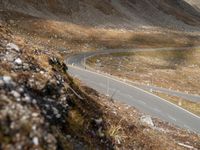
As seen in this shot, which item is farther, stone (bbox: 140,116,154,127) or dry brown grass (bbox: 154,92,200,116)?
dry brown grass (bbox: 154,92,200,116)

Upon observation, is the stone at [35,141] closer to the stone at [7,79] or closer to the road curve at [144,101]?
the stone at [7,79]

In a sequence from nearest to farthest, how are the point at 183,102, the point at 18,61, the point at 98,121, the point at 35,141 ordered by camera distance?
the point at 35,141, the point at 18,61, the point at 98,121, the point at 183,102

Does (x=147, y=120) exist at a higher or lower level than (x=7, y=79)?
lower

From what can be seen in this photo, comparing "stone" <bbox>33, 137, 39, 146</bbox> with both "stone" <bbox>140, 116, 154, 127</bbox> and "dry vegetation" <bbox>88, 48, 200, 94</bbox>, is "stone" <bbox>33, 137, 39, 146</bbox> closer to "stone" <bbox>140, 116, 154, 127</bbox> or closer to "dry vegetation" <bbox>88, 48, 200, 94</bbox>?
"stone" <bbox>140, 116, 154, 127</bbox>

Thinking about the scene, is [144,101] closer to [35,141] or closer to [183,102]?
[183,102]

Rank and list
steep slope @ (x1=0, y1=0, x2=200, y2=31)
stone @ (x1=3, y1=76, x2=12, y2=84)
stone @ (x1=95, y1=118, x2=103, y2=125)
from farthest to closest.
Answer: steep slope @ (x1=0, y1=0, x2=200, y2=31), stone @ (x1=95, y1=118, x2=103, y2=125), stone @ (x1=3, y1=76, x2=12, y2=84)

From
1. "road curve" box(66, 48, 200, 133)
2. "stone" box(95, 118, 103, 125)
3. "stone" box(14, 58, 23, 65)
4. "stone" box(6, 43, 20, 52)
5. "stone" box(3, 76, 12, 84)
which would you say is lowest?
"road curve" box(66, 48, 200, 133)

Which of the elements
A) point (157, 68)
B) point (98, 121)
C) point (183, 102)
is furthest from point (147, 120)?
point (157, 68)

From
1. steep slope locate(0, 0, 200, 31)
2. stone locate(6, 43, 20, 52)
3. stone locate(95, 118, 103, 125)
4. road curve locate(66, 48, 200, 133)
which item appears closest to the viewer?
stone locate(6, 43, 20, 52)

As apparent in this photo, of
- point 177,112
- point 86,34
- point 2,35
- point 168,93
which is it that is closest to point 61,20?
point 86,34

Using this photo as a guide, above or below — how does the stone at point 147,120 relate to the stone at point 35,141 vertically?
below

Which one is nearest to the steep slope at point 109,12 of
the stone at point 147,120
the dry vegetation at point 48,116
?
the stone at point 147,120

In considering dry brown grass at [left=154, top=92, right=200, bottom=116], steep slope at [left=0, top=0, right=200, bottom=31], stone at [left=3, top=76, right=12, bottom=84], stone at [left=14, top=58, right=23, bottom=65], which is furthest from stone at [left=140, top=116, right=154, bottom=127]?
steep slope at [left=0, top=0, right=200, bottom=31]

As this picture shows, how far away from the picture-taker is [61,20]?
4510 inches
